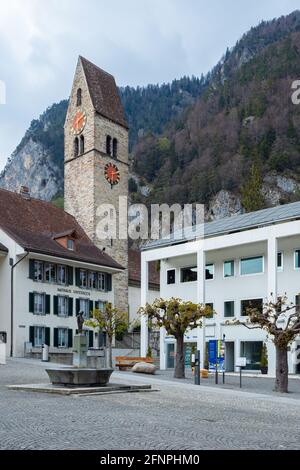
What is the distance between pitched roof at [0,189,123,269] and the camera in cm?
4572

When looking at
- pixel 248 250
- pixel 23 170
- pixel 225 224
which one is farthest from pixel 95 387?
pixel 23 170

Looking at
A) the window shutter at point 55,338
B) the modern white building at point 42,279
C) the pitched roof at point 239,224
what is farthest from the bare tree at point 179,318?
the window shutter at point 55,338

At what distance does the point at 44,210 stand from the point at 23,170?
112 metres

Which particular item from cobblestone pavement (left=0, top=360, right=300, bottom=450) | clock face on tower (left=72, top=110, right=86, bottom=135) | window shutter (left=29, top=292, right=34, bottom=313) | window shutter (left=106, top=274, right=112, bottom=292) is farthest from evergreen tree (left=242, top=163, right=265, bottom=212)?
cobblestone pavement (left=0, top=360, right=300, bottom=450)

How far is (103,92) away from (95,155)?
7106mm

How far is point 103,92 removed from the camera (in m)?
64.5

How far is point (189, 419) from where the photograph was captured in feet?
48.3

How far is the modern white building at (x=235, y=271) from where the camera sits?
37375 mm

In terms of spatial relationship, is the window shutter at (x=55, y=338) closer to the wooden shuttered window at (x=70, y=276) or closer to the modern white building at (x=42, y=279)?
the modern white building at (x=42, y=279)

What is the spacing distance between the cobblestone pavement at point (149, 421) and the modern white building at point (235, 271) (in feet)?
53.4

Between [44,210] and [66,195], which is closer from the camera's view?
[44,210]

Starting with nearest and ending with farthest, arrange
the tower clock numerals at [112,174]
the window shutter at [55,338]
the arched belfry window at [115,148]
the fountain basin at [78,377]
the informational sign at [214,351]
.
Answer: the fountain basin at [78,377], the informational sign at [214,351], the window shutter at [55,338], the tower clock numerals at [112,174], the arched belfry window at [115,148]
